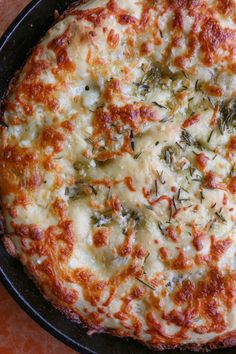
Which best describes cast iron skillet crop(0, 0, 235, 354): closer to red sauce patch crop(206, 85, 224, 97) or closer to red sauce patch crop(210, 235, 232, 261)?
red sauce patch crop(210, 235, 232, 261)

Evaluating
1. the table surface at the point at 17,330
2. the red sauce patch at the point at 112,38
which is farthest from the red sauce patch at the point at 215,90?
the table surface at the point at 17,330

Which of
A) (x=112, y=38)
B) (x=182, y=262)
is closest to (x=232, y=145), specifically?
(x=182, y=262)

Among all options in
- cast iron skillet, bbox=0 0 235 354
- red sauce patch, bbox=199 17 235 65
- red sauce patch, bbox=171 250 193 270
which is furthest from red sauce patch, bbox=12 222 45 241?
red sauce patch, bbox=199 17 235 65

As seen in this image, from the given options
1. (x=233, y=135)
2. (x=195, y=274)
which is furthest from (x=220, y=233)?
(x=233, y=135)

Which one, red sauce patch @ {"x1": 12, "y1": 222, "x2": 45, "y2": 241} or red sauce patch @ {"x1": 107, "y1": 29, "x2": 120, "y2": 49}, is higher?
red sauce patch @ {"x1": 107, "y1": 29, "x2": 120, "y2": 49}

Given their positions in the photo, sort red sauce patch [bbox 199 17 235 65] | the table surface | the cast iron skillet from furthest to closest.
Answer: the table surface
the cast iron skillet
red sauce patch [bbox 199 17 235 65]

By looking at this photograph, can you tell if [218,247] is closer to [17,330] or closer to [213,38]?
[213,38]

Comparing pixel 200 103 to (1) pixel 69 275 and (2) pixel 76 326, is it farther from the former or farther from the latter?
(2) pixel 76 326
